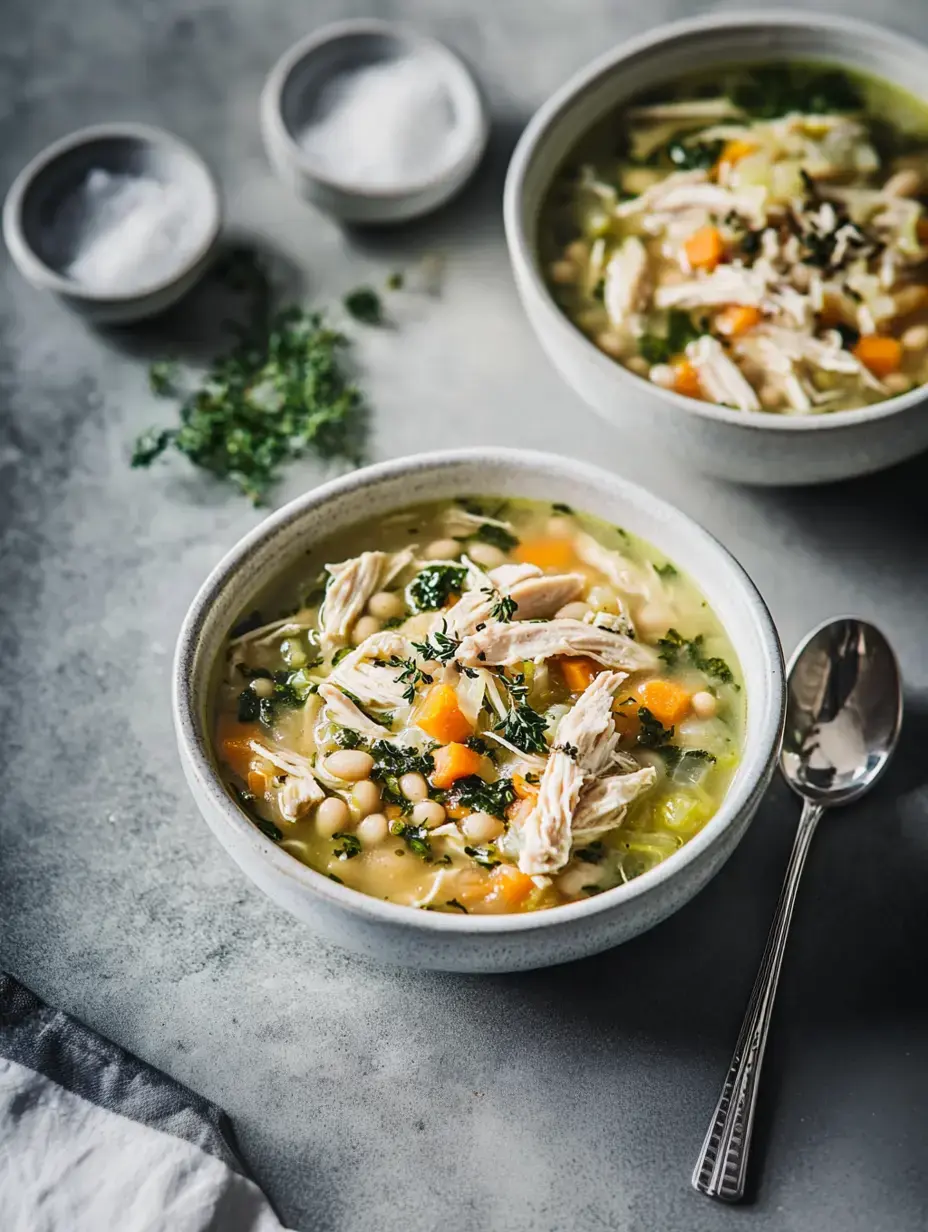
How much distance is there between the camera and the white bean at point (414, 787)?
120 inches

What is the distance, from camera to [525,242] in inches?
152

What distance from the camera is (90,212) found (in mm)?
4438

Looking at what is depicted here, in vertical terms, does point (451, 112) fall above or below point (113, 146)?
below

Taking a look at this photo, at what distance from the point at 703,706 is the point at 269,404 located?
172 cm

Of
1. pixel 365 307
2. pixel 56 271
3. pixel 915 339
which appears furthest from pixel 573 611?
pixel 56 271

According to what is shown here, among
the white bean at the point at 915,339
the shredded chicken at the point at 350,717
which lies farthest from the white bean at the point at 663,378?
the shredded chicken at the point at 350,717

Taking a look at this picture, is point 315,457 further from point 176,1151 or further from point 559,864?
point 176,1151

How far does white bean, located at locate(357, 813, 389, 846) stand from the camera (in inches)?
119

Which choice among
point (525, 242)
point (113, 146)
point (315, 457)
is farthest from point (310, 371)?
point (113, 146)

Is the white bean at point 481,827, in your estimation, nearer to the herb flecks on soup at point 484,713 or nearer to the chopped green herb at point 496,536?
the herb flecks on soup at point 484,713

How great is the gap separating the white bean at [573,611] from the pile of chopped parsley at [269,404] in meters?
1.06

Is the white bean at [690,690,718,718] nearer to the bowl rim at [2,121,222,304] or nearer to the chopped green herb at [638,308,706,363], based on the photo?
the chopped green herb at [638,308,706,363]

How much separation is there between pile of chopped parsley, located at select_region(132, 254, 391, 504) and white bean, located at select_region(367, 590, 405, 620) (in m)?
0.86

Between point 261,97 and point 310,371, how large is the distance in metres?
1.24
